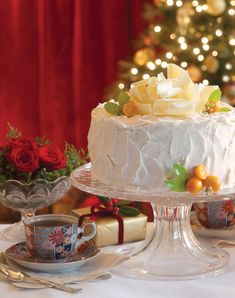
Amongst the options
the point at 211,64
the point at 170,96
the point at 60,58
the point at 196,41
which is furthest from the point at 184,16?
the point at 170,96

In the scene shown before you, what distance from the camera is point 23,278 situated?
129 cm

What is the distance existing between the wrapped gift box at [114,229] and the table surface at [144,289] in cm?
17

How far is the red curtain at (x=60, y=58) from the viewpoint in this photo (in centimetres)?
383

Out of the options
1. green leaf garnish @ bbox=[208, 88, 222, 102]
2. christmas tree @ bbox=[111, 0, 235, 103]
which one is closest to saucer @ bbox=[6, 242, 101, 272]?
green leaf garnish @ bbox=[208, 88, 222, 102]

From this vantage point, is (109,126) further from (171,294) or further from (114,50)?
(114,50)

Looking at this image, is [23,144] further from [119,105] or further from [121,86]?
[121,86]

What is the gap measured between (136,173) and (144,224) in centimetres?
22

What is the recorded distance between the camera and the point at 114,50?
154 inches

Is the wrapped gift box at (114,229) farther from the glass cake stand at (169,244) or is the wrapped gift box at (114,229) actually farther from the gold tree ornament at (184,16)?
the gold tree ornament at (184,16)

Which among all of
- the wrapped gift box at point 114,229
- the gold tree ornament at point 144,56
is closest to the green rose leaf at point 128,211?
the wrapped gift box at point 114,229

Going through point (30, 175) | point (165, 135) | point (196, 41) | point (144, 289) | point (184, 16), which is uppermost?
point (184, 16)

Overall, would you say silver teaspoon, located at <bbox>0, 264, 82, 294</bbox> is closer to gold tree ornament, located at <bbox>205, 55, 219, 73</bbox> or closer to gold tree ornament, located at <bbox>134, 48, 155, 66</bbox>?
gold tree ornament, located at <bbox>205, 55, 219, 73</bbox>

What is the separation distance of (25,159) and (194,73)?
188 centimetres

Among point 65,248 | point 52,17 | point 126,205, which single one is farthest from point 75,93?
point 65,248
